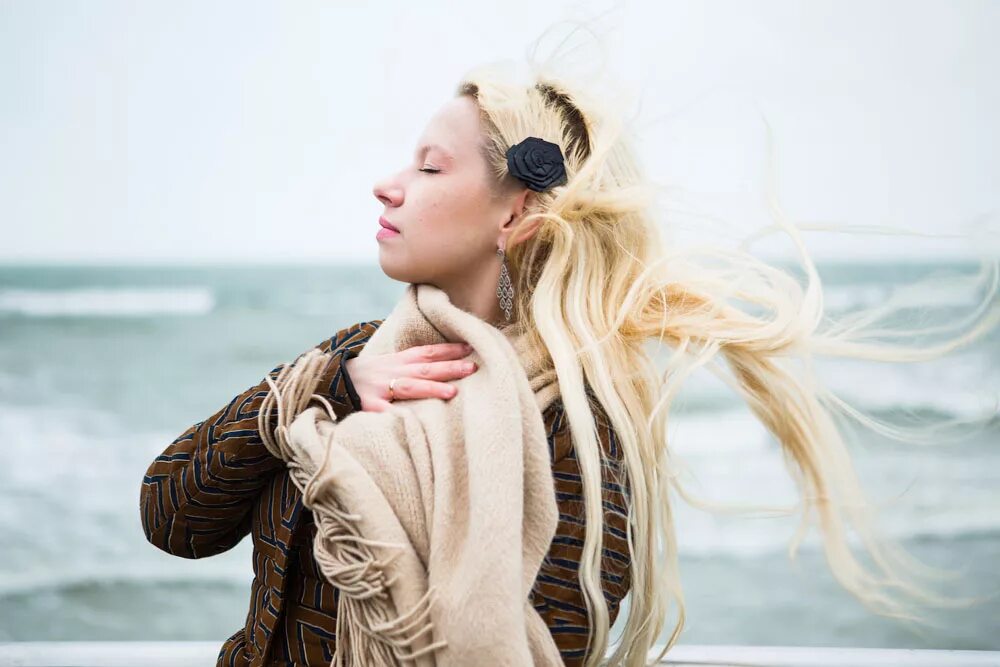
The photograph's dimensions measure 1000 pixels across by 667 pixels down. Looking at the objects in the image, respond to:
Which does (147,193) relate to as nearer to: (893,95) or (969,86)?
(893,95)

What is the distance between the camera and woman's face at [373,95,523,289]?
1.54 m

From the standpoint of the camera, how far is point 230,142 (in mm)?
17531

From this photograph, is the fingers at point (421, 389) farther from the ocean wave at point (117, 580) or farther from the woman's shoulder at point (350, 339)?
the ocean wave at point (117, 580)

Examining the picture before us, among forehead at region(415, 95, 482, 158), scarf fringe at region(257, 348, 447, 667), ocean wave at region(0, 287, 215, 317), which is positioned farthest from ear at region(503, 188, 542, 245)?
ocean wave at region(0, 287, 215, 317)

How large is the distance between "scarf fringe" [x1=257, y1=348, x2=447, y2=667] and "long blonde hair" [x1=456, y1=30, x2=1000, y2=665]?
1.43 ft

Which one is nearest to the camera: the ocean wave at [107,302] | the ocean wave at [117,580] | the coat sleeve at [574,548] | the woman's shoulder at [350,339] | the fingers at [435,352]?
the coat sleeve at [574,548]

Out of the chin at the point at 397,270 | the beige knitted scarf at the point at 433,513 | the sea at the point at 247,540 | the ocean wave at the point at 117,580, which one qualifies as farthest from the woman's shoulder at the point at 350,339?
the ocean wave at the point at 117,580

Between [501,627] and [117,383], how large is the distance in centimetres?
1233

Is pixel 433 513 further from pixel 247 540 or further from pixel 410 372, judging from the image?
pixel 247 540

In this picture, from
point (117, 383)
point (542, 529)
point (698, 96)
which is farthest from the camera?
point (117, 383)

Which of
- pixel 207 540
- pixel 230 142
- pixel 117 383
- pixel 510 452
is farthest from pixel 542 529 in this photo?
pixel 230 142

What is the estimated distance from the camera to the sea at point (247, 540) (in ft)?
17.4

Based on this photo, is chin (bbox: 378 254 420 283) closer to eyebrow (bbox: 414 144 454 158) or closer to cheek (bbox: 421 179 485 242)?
cheek (bbox: 421 179 485 242)

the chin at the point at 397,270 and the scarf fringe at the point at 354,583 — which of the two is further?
the chin at the point at 397,270
